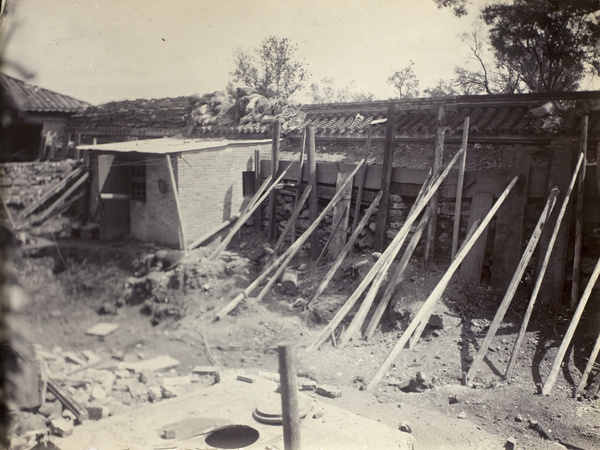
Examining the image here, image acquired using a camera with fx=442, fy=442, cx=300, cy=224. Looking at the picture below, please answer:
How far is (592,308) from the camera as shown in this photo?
19.2ft

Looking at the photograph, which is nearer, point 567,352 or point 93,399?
point 93,399

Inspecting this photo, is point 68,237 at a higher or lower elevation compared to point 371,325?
higher

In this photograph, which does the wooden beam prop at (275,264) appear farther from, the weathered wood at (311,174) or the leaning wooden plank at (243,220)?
the leaning wooden plank at (243,220)

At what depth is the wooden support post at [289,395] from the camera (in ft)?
10.8

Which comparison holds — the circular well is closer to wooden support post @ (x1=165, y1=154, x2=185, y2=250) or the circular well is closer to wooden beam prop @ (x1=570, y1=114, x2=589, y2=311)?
wooden beam prop @ (x1=570, y1=114, x2=589, y2=311)

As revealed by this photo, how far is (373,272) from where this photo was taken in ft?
21.6

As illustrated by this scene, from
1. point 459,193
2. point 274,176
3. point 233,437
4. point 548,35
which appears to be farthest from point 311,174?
point 233,437

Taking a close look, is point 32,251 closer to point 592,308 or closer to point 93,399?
point 93,399

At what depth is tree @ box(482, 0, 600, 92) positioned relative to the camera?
645 cm

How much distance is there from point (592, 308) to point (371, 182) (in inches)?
158

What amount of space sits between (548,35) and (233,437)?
→ 26.0ft

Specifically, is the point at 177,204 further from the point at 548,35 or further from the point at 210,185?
the point at 548,35

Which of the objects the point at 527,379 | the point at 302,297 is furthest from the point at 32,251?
the point at 527,379

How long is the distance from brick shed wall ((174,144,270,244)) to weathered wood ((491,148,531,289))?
5618mm
